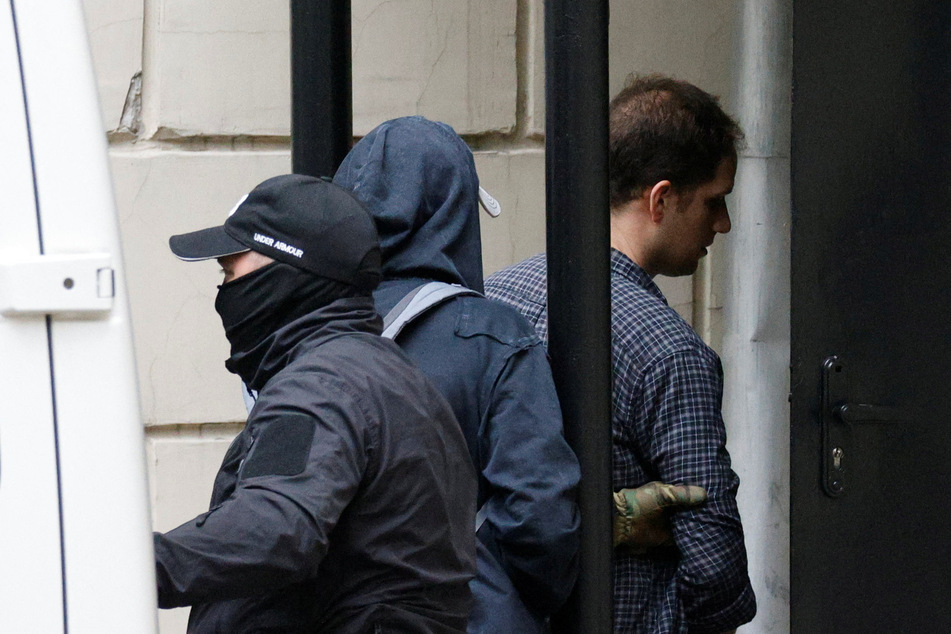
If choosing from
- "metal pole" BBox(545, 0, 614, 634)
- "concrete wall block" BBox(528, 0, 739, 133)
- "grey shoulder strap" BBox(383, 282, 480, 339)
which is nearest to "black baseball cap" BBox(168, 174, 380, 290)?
"grey shoulder strap" BBox(383, 282, 480, 339)

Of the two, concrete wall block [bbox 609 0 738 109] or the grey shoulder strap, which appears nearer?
the grey shoulder strap

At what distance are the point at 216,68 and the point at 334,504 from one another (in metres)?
2.41

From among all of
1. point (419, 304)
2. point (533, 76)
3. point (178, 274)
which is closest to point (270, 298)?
point (419, 304)

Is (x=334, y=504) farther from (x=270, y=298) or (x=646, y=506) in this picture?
(x=646, y=506)

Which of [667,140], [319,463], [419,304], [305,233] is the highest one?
[667,140]

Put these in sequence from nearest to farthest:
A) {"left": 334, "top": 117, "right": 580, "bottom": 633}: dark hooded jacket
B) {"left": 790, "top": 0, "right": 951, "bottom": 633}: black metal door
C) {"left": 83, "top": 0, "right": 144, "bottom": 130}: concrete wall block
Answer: {"left": 334, "top": 117, "right": 580, "bottom": 633}: dark hooded jacket < {"left": 790, "top": 0, "right": 951, "bottom": 633}: black metal door < {"left": 83, "top": 0, "right": 144, "bottom": 130}: concrete wall block

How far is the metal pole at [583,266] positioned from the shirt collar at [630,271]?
471 millimetres

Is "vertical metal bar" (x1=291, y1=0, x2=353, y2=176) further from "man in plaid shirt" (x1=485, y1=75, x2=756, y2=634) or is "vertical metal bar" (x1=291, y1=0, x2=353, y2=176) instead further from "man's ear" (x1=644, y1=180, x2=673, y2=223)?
"man's ear" (x1=644, y1=180, x2=673, y2=223)

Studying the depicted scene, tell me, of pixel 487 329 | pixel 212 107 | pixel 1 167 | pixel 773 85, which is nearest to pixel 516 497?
pixel 487 329

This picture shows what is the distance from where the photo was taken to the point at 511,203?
3.63m

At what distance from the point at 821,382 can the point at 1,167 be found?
5.85ft

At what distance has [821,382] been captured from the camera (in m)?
2.40

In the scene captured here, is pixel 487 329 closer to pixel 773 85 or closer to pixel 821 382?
pixel 821 382

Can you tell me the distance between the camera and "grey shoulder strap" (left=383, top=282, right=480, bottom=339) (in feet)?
5.99
